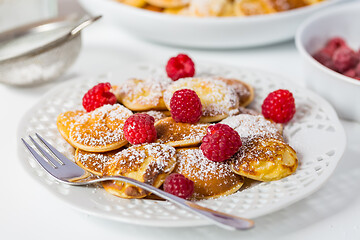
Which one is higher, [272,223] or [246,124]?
[246,124]

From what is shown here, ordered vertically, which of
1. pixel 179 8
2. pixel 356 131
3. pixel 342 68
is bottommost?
pixel 356 131

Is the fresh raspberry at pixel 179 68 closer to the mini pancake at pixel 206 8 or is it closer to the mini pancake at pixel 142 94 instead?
the mini pancake at pixel 142 94

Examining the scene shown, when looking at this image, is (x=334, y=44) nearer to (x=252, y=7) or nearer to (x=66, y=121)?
(x=252, y=7)

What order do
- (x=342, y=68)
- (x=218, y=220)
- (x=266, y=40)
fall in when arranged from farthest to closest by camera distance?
(x=266, y=40)
(x=342, y=68)
(x=218, y=220)

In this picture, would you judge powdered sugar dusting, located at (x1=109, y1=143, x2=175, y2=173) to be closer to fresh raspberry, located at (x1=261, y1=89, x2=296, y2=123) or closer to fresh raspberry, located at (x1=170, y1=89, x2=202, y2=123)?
fresh raspberry, located at (x1=170, y1=89, x2=202, y2=123)

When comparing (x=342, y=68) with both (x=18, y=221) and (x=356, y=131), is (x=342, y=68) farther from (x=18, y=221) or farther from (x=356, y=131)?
(x=18, y=221)

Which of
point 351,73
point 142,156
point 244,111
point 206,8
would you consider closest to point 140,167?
point 142,156

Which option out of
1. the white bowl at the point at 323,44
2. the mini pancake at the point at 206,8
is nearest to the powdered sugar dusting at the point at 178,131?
the white bowl at the point at 323,44

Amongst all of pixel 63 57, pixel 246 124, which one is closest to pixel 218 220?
pixel 246 124
